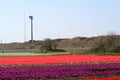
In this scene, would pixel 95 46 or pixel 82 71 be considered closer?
pixel 82 71

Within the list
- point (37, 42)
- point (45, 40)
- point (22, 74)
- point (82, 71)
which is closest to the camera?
point (22, 74)

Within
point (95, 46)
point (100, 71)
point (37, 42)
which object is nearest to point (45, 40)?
point (95, 46)

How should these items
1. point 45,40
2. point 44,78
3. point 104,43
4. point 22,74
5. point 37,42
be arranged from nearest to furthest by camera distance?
point 44,78, point 22,74, point 104,43, point 45,40, point 37,42

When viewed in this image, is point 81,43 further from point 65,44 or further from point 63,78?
point 63,78

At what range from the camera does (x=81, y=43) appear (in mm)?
151000

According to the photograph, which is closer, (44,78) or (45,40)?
(44,78)

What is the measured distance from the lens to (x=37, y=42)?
485ft

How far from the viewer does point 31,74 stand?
1026 inches

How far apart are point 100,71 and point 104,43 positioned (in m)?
60.5

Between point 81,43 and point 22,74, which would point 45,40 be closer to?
point 81,43

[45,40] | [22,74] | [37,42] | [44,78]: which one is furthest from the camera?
[37,42]

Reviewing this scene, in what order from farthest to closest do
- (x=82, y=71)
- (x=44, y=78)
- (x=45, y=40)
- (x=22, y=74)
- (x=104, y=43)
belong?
(x=45, y=40) < (x=104, y=43) < (x=82, y=71) < (x=22, y=74) < (x=44, y=78)

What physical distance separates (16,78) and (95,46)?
67.0 meters

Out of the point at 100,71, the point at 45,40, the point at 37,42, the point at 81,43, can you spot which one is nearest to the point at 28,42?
the point at 37,42
